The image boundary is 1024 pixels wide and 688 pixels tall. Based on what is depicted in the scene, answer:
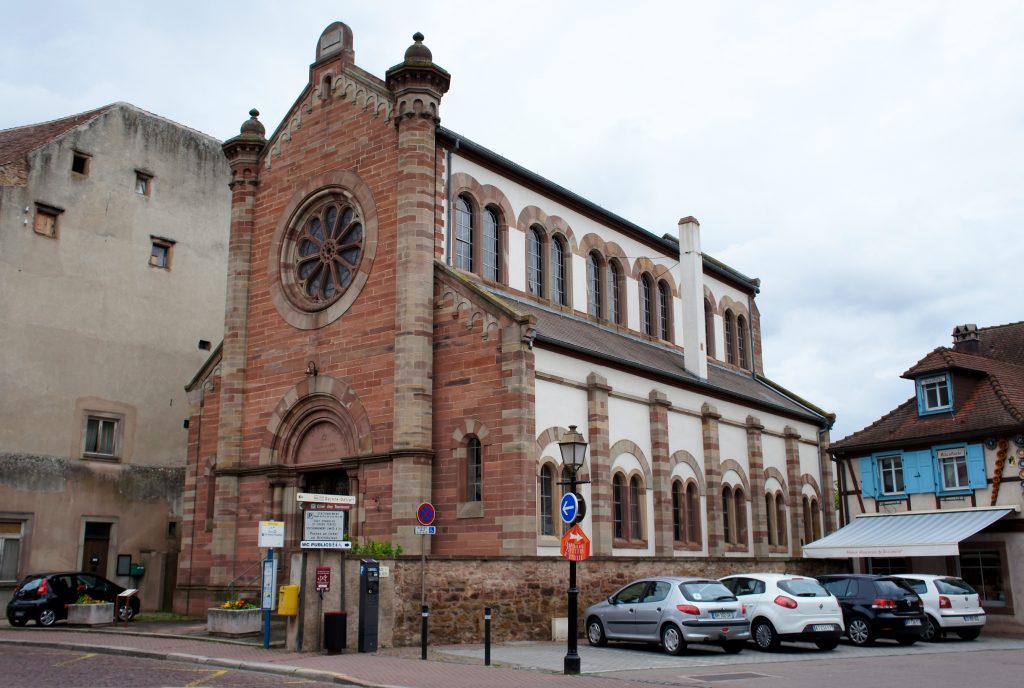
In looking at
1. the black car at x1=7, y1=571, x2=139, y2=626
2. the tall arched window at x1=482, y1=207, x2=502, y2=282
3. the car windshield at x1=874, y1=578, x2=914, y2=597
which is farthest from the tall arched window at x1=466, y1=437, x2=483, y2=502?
the black car at x1=7, y1=571, x2=139, y2=626

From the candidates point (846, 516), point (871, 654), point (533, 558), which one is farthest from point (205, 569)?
point (846, 516)

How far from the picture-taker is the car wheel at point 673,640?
63.9 feet

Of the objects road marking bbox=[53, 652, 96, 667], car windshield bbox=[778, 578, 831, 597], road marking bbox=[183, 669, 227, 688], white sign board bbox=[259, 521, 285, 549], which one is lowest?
road marking bbox=[183, 669, 227, 688]

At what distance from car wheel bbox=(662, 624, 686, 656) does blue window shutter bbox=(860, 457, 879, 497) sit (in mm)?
15518

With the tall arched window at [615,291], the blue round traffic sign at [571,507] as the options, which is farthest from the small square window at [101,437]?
the blue round traffic sign at [571,507]

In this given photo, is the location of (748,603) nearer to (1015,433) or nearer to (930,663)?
(930,663)

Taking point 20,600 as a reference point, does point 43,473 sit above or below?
above

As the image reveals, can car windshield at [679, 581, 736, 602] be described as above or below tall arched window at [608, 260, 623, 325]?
below

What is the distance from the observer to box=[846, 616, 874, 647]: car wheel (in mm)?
22234

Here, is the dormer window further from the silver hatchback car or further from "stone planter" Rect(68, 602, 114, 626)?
"stone planter" Rect(68, 602, 114, 626)

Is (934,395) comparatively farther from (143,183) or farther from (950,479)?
(143,183)

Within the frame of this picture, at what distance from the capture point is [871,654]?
66.5ft

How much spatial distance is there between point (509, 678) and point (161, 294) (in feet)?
81.3

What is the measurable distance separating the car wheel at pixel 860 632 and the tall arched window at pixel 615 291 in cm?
1359
